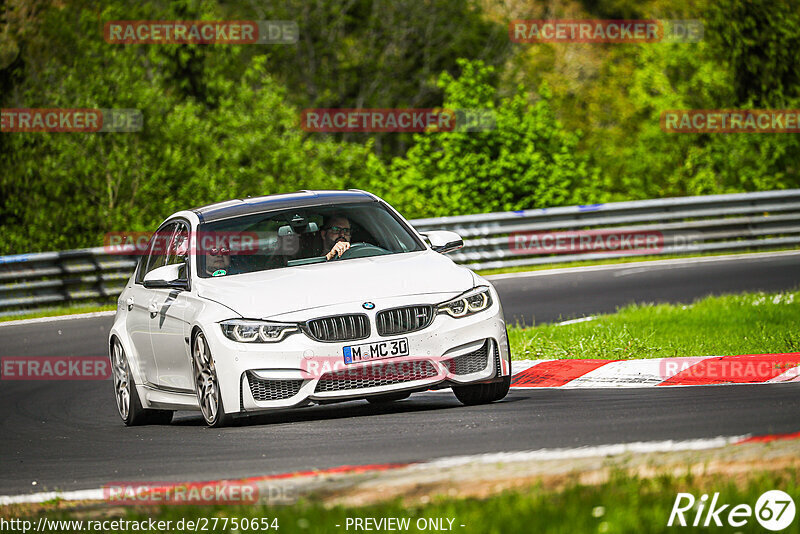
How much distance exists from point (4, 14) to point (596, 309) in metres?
17.4

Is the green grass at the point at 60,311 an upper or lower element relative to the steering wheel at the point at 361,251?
lower

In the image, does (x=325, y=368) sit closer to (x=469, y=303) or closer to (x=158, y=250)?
(x=469, y=303)

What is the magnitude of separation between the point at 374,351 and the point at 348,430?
0.54m

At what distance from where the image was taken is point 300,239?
10.0 m

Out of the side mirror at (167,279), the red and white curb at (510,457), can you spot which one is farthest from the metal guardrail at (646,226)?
the red and white curb at (510,457)

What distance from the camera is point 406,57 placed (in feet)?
161

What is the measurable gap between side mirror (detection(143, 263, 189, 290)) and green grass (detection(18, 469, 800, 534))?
4258 millimetres

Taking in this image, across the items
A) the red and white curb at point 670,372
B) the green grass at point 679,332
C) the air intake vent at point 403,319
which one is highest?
the air intake vent at point 403,319

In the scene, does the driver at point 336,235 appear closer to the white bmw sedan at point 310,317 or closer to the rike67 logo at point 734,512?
the white bmw sedan at point 310,317

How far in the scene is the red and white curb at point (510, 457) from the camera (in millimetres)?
6332

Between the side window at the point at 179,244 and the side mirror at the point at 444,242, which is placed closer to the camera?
the side mirror at the point at 444,242

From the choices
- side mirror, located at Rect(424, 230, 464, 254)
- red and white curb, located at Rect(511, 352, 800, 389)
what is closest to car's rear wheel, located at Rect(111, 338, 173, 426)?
side mirror, located at Rect(424, 230, 464, 254)

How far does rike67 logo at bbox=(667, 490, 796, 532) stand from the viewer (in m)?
4.78

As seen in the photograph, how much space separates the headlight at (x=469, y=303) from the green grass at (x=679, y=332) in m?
2.60
